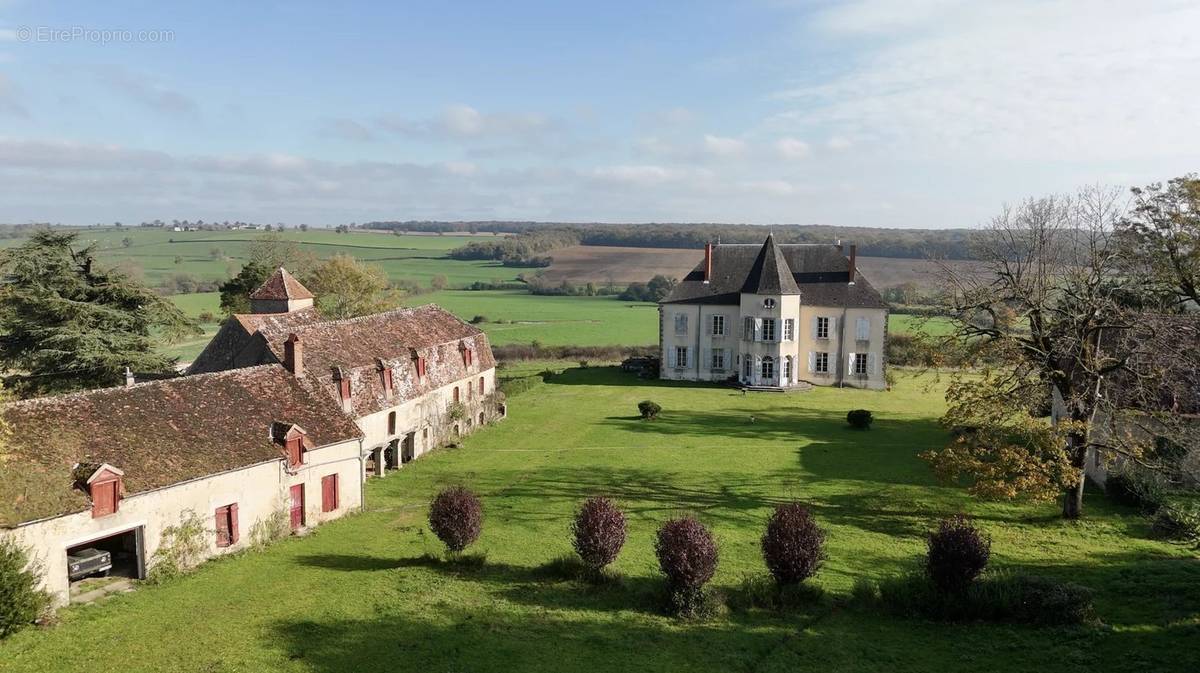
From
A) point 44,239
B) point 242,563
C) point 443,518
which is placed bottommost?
point 242,563

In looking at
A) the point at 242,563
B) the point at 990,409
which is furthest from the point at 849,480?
the point at 242,563


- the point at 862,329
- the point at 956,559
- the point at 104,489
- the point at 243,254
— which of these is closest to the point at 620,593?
the point at 956,559

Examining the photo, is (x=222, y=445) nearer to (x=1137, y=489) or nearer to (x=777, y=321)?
(x=1137, y=489)

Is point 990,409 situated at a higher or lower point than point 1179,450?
higher

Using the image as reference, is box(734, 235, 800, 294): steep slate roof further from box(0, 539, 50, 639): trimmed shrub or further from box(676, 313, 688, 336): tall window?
box(0, 539, 50, 639): trimmed shrub

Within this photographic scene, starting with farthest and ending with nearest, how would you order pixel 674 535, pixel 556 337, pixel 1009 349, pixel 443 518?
pixel 556 337
pixel 1009 349
pixel 443 518
pixel 674 535

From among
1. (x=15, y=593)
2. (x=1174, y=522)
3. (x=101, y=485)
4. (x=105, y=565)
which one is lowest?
(x=105, y=565)

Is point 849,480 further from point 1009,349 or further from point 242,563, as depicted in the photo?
point 242,563
